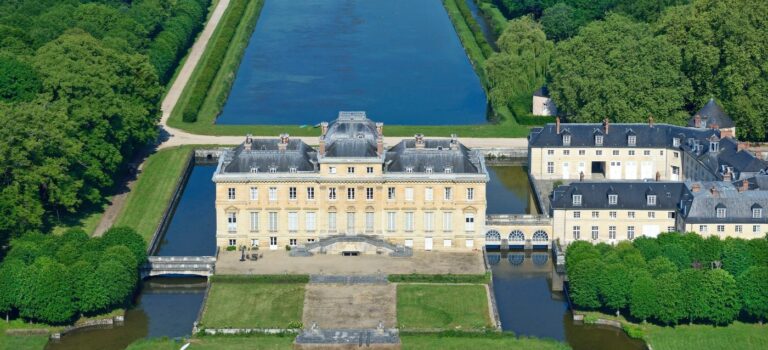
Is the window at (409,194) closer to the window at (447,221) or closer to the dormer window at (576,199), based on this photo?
the window at (447,221)

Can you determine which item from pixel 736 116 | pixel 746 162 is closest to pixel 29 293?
pixel 746 162

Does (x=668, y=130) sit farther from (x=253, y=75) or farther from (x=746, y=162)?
(x=253, y=75)

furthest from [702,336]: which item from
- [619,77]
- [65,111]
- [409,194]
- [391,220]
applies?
[65,111]

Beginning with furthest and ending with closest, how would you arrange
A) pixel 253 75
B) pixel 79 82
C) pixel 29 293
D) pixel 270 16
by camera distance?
pixel 270 16 < pixel 253 75 < pixel 79 82 < pixel 29 293

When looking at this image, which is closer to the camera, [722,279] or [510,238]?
[722,279]

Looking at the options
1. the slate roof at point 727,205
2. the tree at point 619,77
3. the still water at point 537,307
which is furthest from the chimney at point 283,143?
the tree at point 619,77

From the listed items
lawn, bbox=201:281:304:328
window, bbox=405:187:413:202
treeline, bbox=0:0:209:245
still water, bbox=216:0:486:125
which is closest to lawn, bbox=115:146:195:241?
treeline, bbox=0:0:209:245

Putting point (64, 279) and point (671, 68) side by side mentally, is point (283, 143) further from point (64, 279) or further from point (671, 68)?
point (671, 68)

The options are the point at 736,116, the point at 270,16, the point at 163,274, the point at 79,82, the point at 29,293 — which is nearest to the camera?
the point at 29,293
